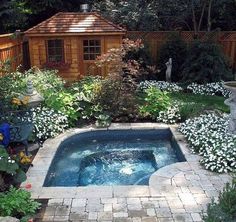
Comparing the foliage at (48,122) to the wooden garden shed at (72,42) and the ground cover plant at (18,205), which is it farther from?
the wooden garden shed at (72,42)

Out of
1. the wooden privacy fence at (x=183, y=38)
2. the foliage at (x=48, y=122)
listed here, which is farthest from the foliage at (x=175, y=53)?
the foliage at (x=48, y=122)

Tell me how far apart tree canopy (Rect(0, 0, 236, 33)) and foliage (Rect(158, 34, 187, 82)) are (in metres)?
0.80

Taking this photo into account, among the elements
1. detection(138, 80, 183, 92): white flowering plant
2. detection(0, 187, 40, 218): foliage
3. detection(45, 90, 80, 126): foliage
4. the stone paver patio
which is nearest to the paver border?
the stone paver patio

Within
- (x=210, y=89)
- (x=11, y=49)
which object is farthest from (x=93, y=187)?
(x=11, y=49)

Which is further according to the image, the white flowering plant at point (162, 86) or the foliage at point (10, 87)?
the white flowering plant at point (162, 86)

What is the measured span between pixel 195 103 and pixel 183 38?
4.33m

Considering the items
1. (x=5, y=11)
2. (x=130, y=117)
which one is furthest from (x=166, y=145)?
(x=5, y=11)

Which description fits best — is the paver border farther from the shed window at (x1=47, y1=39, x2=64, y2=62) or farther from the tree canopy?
the tree canopy

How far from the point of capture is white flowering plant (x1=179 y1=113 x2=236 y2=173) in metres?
5.29

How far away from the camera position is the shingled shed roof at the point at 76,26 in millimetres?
10292

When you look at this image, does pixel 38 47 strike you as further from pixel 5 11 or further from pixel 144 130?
pixel 144 130

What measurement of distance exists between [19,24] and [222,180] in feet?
36.6

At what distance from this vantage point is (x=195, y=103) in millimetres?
8555

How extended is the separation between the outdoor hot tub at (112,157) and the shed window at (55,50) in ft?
13.8
